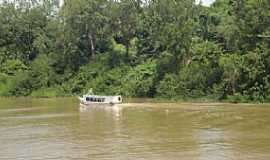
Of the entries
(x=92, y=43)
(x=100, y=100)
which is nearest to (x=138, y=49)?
(x=92, y=43)

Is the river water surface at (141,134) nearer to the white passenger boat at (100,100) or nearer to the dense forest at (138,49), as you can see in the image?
the white passenger boat at (100,100)

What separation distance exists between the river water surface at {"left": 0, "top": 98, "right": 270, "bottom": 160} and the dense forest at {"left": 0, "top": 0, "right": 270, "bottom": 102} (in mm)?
8731

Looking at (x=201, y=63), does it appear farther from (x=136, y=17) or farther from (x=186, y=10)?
(x=136, y=17)

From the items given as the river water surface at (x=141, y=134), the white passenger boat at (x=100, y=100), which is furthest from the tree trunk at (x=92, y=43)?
the river water surface at (x=141, y=134)

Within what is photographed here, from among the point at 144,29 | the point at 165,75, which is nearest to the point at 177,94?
the point at 165,75

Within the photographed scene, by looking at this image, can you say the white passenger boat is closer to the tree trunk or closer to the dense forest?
the dense forest

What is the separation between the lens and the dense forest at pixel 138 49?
A: 47.4 meters

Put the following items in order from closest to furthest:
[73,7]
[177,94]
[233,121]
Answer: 1. [233,121]
2. [177,94]
3. [73,7]

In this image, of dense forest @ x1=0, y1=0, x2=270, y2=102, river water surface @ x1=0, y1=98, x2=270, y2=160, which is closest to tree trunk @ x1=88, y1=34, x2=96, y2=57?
dense forest @ x1=0, y1=0, x2=270, y2=102

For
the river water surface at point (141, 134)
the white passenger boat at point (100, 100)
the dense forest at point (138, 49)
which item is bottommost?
the river water surface at point (141, 134)

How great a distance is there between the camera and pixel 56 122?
1319 inches

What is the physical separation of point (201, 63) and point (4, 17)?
33.3 meters

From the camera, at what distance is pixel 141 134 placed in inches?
1048

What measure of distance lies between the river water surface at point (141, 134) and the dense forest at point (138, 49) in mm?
8731
